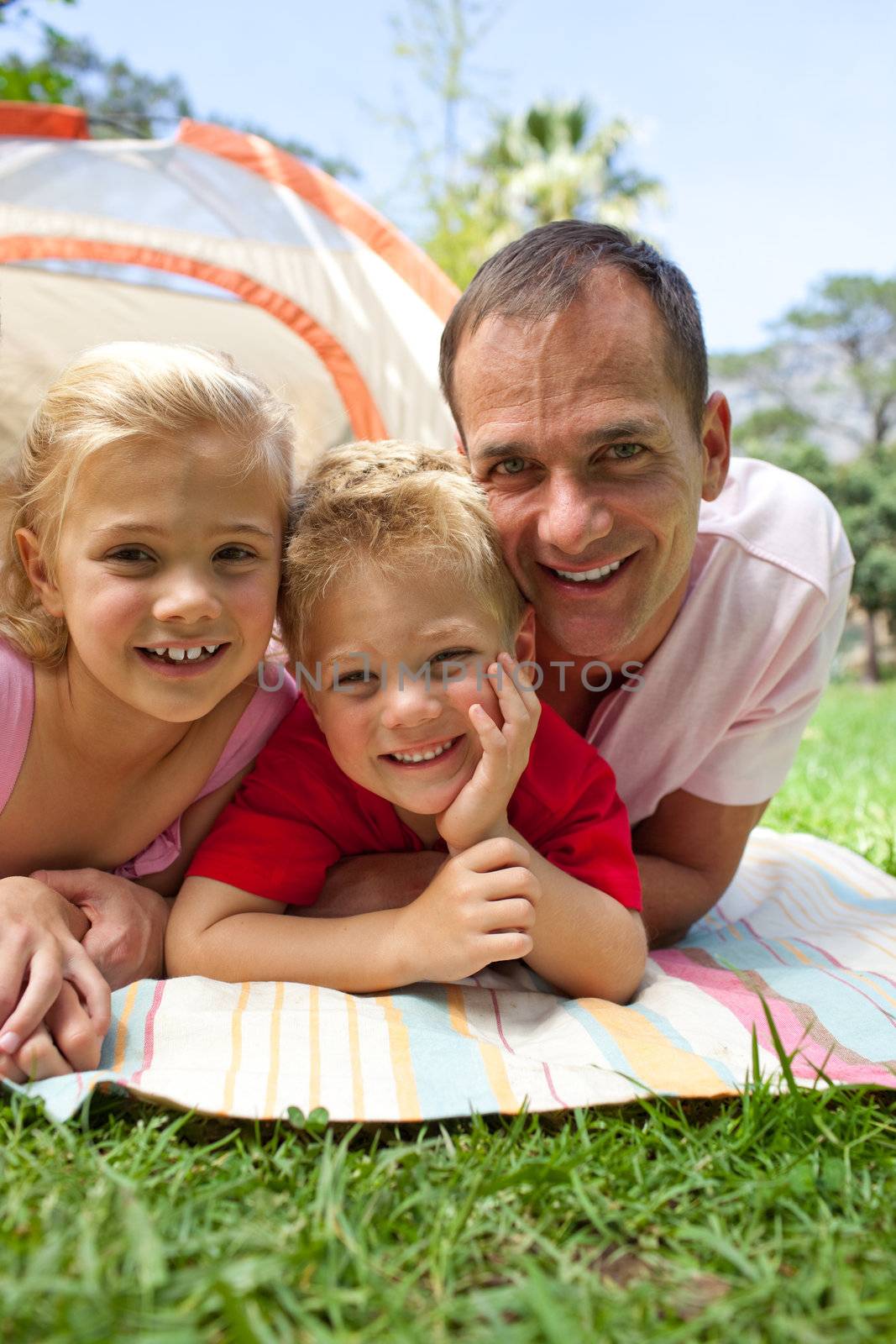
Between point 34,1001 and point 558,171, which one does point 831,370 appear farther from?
point 34,1001

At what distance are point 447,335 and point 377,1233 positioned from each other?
1592 millimetres

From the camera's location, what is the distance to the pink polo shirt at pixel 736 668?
222 cm

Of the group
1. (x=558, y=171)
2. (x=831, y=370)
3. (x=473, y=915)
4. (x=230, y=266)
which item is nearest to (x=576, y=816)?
(x=473, y=915)

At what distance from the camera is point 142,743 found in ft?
6.20

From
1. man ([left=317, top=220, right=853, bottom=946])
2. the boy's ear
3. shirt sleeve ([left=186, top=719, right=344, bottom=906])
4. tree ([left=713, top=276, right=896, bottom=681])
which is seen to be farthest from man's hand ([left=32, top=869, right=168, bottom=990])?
tree ([left=713, top=276, right=896, bottom=681])

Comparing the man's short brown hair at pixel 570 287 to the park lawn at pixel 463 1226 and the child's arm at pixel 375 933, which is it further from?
the park lawn at pixel 463 1226

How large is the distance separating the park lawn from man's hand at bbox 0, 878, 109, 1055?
13 cm

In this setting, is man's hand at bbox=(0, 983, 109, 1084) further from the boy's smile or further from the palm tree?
the palm tree

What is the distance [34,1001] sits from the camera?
1422 mm

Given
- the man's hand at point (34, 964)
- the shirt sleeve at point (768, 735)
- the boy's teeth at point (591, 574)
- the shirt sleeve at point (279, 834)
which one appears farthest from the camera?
the shirt sleeve at point (768, 735)

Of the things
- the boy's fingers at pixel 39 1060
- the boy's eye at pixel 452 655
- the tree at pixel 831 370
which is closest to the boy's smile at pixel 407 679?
the boy's eye at pixel 452 655

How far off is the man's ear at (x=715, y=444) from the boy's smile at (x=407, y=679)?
2.28 ft

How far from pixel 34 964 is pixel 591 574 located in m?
1.12

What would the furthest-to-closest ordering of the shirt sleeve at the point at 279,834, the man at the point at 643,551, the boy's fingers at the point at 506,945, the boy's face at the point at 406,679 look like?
the man at the point at 643,551 < the shirt sleeve at the point at 279,834 < the boy's face at the point at 406,679 < the boy's fingers at the point at 506,945
